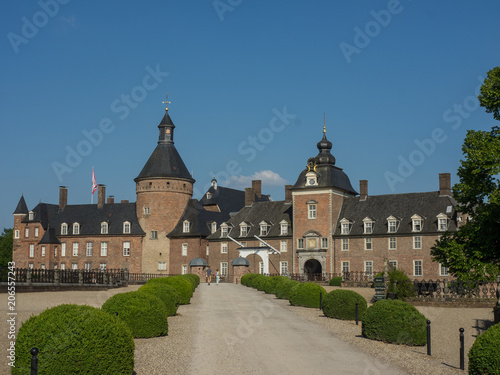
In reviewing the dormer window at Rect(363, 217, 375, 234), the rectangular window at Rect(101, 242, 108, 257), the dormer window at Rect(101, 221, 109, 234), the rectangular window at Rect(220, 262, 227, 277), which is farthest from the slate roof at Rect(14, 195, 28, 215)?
the dormer window at Rect(363, 217, 375, 234)

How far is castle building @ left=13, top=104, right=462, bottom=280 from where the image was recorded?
170 ft

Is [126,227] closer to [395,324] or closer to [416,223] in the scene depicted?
[416,223]

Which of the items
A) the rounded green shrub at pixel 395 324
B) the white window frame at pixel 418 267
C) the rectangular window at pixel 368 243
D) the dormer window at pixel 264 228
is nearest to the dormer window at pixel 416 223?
the white window frame at pixel 418 267

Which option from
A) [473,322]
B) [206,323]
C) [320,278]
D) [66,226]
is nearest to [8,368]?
[206,323]

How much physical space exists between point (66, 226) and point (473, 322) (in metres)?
56.8

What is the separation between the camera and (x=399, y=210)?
2094 inches

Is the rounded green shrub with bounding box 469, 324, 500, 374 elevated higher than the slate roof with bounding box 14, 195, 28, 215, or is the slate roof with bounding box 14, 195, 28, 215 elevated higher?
the slate roof with bounding box 14, 195, 28, 215

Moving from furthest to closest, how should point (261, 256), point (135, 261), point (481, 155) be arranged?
point (135, 261) → point (261, 256) → point (481, 155)

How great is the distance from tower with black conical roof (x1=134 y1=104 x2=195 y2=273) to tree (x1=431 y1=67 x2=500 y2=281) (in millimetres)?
43657

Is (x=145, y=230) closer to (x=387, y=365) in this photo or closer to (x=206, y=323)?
(x=206, y=323)

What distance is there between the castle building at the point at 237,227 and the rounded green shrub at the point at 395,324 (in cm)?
3021

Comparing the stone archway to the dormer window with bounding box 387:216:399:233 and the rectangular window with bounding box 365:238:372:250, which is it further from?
the dormer window with bounding box 387:216:399:233

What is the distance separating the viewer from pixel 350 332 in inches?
666

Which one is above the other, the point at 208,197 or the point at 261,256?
the point at 208,197
